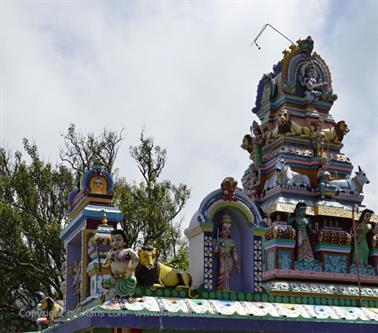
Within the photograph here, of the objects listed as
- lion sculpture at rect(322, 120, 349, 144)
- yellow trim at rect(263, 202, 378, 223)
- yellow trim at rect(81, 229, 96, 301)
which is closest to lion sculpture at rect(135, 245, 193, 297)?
yellow trim at rect(81, 229, 96, 301)

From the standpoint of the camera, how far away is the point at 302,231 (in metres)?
20.6

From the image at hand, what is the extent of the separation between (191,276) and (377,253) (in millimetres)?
10303

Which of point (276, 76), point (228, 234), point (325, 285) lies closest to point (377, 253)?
point (325, 285)

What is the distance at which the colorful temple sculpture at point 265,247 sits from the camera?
37.6 feet

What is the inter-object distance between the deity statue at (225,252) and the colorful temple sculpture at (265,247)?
19mm

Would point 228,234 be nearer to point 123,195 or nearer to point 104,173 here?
point 104,173

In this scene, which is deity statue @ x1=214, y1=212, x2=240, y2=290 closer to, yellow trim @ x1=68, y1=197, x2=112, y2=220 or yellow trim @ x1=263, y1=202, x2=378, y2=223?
yellow trim @ x1=68, y1=197, x2=112, y2=220

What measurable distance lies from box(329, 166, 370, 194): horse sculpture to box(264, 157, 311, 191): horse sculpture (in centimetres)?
102

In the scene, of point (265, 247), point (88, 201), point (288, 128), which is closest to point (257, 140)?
point (288, 128)

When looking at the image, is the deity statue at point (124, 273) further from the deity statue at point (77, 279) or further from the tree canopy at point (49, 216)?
the tree canopy at point (49, 216)

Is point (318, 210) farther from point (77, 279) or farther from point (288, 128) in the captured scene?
point (77, 279)

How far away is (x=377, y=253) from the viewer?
21.3 m

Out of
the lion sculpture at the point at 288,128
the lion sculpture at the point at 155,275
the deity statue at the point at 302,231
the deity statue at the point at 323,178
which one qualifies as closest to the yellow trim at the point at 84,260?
the lion sculpture at the point at 155,275

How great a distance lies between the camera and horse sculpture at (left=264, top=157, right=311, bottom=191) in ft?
70.0
